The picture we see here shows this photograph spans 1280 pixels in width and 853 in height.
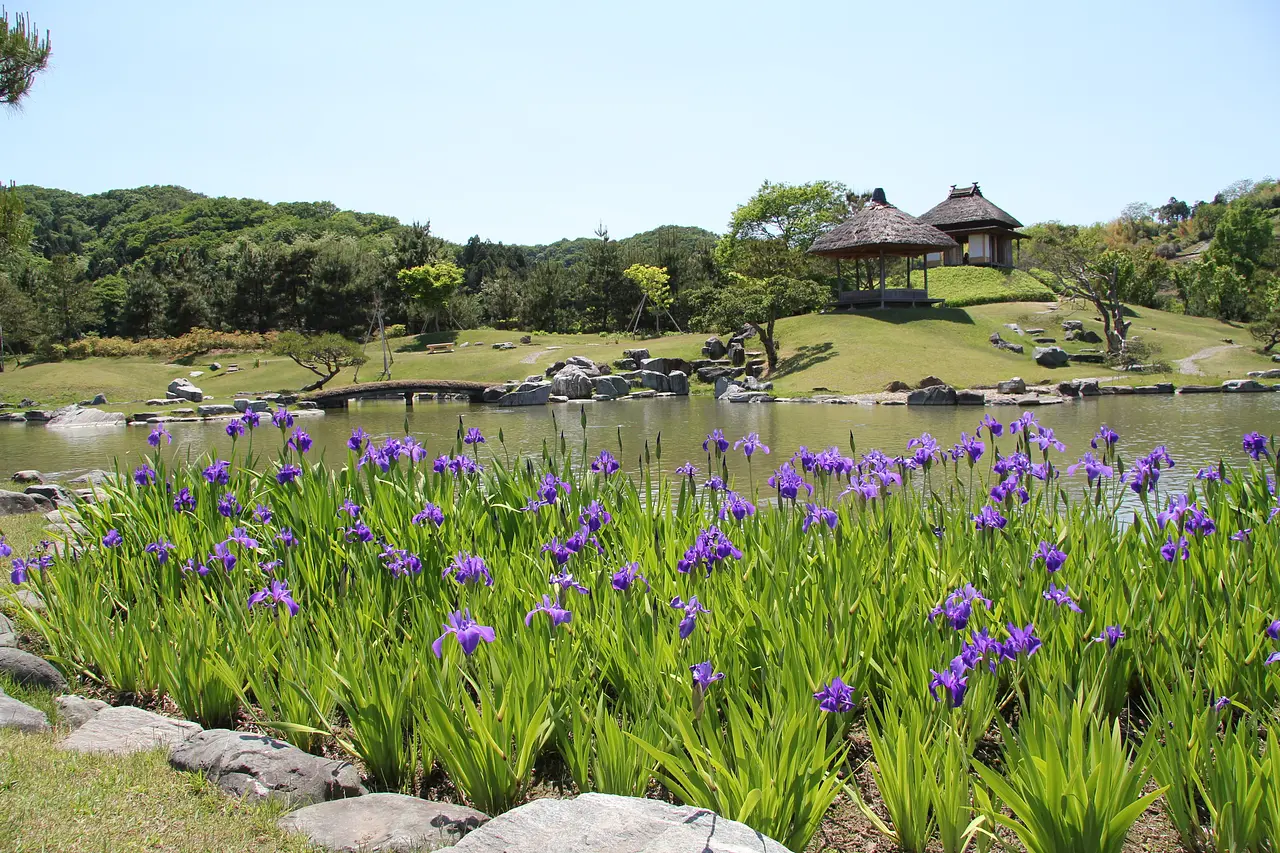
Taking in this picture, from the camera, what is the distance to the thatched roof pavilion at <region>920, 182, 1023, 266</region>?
4331 cm

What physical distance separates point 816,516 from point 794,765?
204cm

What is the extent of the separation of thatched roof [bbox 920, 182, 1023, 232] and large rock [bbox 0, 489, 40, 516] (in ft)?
137

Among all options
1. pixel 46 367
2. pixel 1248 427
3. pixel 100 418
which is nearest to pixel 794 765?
pixel 1248 427

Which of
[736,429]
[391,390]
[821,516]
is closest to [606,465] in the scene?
[821,516]

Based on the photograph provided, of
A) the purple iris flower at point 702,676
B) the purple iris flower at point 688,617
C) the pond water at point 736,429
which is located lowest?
the pond water at point 736,429

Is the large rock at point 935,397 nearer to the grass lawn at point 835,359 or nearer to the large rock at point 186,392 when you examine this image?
the grass lawn at point 835,359

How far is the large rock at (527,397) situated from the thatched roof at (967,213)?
81.2 ft

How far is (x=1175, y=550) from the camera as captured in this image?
143 inches

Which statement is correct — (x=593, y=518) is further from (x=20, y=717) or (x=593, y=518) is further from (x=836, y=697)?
(x=20, y=717)

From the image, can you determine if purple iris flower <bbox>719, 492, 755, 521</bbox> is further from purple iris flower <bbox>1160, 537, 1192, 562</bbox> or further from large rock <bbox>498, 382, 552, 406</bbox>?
large rock <bbox>498, 382, 552, 406</bbox>

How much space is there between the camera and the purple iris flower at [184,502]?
537cm

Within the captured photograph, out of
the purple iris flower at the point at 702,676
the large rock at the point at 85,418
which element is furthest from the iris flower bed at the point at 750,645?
the large rock at the point at 85,418

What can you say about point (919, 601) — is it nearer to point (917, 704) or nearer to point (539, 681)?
point (917, 704)

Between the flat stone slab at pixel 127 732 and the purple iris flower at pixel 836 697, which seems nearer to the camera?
the purple iris flower at pixel 836 697
